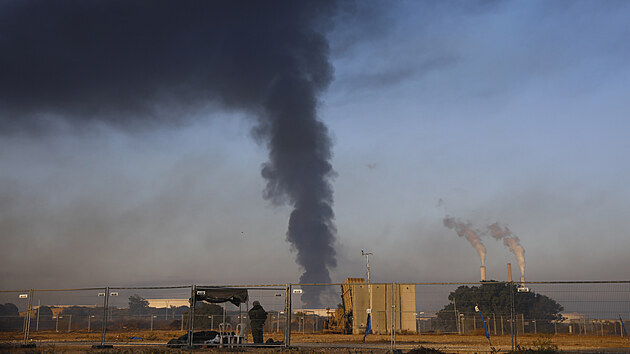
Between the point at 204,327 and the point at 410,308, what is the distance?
21.0 meters

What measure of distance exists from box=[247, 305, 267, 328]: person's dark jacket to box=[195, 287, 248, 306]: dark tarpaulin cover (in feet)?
2.31

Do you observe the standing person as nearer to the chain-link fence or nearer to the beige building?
the chain-link fence

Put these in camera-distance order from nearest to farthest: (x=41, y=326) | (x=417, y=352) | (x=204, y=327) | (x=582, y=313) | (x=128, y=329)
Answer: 1. (x=417, y=352)
2. (x=582, y=313)
3. (x=204, y=327)
4. (x=128, y=329)
5. (x=41, y=326)

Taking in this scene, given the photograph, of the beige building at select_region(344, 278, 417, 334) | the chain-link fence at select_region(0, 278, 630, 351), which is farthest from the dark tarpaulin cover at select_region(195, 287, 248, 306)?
the beige building at select_region(344, 278, 417, 334)

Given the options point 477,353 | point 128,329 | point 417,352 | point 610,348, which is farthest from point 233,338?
point 128,329

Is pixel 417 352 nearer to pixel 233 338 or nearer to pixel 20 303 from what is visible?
pixel 233 338

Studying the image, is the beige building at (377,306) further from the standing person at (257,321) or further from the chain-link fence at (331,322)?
the standing person at (257,321)

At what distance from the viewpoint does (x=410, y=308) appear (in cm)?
5441

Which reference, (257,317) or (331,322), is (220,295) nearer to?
(257,317)

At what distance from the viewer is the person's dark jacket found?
26.1 metres

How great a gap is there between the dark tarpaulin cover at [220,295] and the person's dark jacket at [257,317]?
70 centimetres

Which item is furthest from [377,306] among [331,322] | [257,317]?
[257,317]

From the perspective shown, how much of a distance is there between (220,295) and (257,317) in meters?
1.92

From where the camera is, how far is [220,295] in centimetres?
2627
